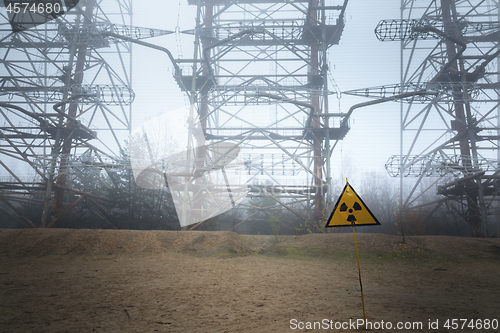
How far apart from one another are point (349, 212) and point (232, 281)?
171 inches

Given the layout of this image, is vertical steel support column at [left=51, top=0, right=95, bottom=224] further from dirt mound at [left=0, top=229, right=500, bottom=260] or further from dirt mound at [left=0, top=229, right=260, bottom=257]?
dirt mound at [left=0, top=229, right=500, bottom=260]

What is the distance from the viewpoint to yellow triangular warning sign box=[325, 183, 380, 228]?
4402mm

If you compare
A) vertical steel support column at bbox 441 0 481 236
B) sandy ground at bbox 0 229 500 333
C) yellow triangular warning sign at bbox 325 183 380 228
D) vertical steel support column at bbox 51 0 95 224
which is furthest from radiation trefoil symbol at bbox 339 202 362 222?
vertical steel support column at bbox 51 0 95 224

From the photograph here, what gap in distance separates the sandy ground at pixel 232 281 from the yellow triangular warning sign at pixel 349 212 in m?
1.50

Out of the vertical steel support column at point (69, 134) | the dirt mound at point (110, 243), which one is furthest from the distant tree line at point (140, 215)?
the dirt mound at point (110, 243)

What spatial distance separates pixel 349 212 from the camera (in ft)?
14.8

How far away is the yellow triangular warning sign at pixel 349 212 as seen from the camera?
4.40 meters

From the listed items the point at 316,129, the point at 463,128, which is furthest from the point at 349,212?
the point at 463,128

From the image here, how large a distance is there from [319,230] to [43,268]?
41.1 ft

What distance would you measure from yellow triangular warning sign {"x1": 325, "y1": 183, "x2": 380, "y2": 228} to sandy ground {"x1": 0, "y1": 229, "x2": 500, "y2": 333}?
1502mm

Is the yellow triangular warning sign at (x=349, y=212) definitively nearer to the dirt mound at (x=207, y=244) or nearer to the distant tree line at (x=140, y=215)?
the dirt mound at (x=207, y=244)

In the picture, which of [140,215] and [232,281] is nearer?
[232,281]

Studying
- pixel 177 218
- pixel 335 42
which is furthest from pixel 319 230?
pixel 335 42

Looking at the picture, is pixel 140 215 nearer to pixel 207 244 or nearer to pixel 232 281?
pixel 207 244
